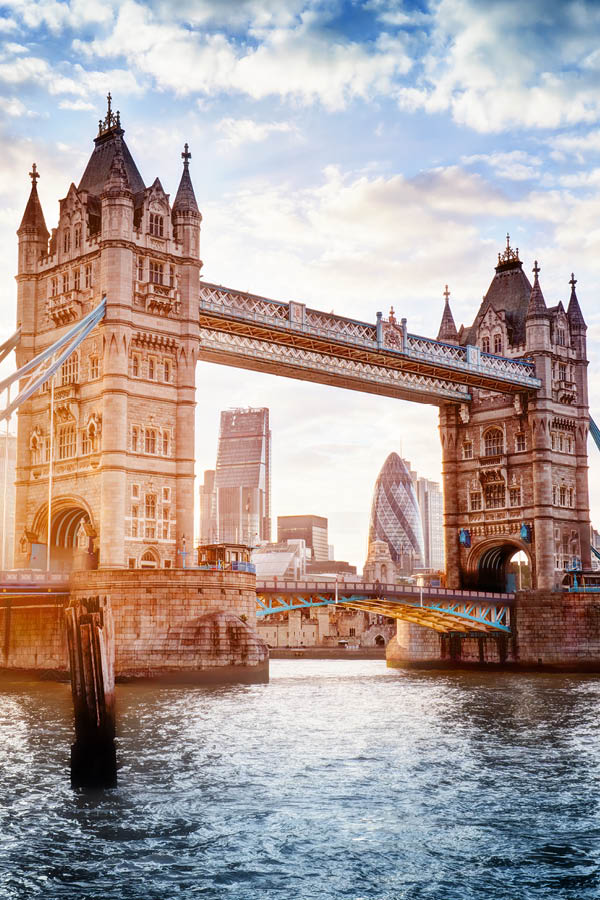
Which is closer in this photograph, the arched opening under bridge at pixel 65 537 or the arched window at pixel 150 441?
the arched opening under bridge at pixel 65 537

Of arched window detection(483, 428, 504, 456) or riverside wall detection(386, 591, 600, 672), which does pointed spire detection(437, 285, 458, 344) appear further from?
riverside wall detection(386, 591, 600, 672)

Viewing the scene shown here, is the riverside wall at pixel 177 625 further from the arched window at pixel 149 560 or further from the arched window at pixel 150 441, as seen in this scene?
the arched window at pixel 150 441

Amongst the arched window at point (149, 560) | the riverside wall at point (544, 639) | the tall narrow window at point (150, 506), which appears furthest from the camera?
the riverside wall at point (544, 639)

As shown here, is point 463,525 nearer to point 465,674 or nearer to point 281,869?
point 465,674

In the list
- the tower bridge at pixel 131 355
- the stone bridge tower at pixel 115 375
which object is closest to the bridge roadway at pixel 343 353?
the tower bridge at pixel 131 355

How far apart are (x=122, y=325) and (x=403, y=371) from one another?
87.0ft

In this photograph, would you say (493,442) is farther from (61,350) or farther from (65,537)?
(61,350)

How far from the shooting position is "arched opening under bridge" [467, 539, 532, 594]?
86750 mm

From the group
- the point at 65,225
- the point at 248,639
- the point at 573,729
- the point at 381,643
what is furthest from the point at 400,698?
the point at 381,643

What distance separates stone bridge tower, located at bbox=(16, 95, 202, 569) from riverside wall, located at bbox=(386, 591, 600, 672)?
29.1m

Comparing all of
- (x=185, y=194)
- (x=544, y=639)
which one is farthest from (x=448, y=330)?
(x=185, y=194)

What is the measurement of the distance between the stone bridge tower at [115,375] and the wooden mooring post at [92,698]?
32.0 meters

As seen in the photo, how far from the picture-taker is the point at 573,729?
38.4 meters

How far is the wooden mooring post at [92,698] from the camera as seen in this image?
26.0 meters
